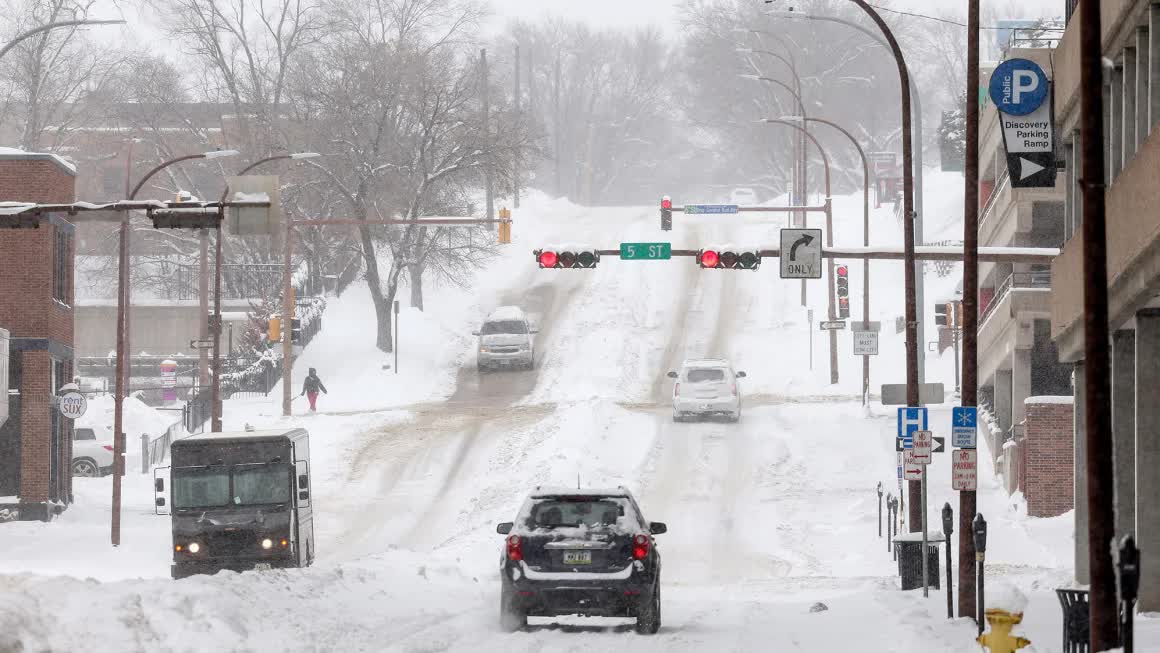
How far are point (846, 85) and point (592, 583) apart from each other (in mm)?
100082

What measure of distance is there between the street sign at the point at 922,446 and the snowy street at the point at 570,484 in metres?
1.98

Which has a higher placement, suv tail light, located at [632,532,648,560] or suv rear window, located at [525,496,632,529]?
suv rear window, located at [525,496,632,529]

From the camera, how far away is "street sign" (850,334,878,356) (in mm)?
47781

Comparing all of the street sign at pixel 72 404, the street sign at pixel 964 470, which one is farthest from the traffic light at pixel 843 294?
the street sign at pixel 964 470

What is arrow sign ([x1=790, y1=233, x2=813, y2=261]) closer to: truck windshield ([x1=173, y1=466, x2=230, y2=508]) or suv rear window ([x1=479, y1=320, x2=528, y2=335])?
truck windshield ([x1=173, y1=466, x2=230, y2=508])

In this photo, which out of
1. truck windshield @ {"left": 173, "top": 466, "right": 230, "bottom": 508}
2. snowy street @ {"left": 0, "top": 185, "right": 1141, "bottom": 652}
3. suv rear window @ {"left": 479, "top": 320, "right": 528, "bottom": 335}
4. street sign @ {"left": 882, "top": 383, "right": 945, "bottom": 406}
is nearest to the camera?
snowy street @ {"left": 0, "top": 185, "right": 1141, "bottom": 652}

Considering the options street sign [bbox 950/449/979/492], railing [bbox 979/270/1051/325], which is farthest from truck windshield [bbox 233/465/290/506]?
railing [bbox 979/270/1051/325]

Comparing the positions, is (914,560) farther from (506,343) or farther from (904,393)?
(506,343)

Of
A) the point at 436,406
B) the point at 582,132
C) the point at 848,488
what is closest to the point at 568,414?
the point at 436,406

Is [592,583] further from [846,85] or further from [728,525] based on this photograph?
[846,85]

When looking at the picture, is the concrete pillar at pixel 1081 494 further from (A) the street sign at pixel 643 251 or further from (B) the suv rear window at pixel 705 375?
(B) the suv rear window at pixel 705 375

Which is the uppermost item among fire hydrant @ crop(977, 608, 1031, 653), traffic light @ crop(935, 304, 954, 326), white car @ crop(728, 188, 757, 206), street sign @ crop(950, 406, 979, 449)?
white car @ crop(728, 188, 757, 206)

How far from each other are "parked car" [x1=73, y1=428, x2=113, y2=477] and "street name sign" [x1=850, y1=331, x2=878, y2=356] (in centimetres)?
2044

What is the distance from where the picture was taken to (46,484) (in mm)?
40156
